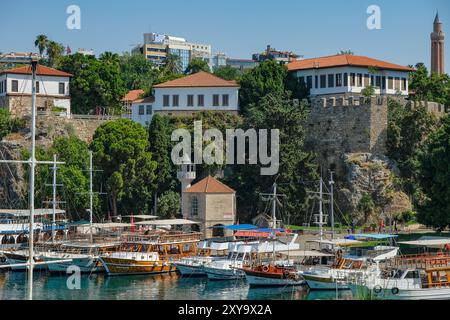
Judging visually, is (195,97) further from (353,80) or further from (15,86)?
(15,86)

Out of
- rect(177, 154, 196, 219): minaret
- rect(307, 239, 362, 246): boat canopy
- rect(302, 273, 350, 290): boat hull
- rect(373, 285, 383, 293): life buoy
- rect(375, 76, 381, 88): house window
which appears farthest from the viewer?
rect(375, 76, 381, 88): house window

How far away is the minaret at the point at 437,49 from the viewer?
355 ft

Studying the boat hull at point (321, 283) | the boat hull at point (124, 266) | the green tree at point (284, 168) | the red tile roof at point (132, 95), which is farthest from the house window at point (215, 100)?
the boat hull at point (321, 283)

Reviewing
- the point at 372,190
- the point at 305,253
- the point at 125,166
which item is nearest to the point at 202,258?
the point at 305,253

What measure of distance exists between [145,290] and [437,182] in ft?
61.5

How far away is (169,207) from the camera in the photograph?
6550 centimetres

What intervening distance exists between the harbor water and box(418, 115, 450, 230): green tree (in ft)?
38.0

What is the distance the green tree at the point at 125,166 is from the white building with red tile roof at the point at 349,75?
589 inches

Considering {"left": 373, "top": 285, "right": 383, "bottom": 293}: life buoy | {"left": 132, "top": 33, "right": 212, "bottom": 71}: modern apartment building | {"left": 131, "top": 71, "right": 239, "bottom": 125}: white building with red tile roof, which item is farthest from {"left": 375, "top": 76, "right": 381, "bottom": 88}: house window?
{"left": 132, "top": 33, "right": 212, "bottom": 71}: modern apartment building

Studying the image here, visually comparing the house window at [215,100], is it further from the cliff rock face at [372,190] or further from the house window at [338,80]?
the cliff rock face at [372,190]

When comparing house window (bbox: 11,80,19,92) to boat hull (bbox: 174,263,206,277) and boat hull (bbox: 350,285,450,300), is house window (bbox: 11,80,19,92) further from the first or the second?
boat hull (bbox: 350,285,450,300)

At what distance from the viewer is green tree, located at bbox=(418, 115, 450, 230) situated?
174 feet
